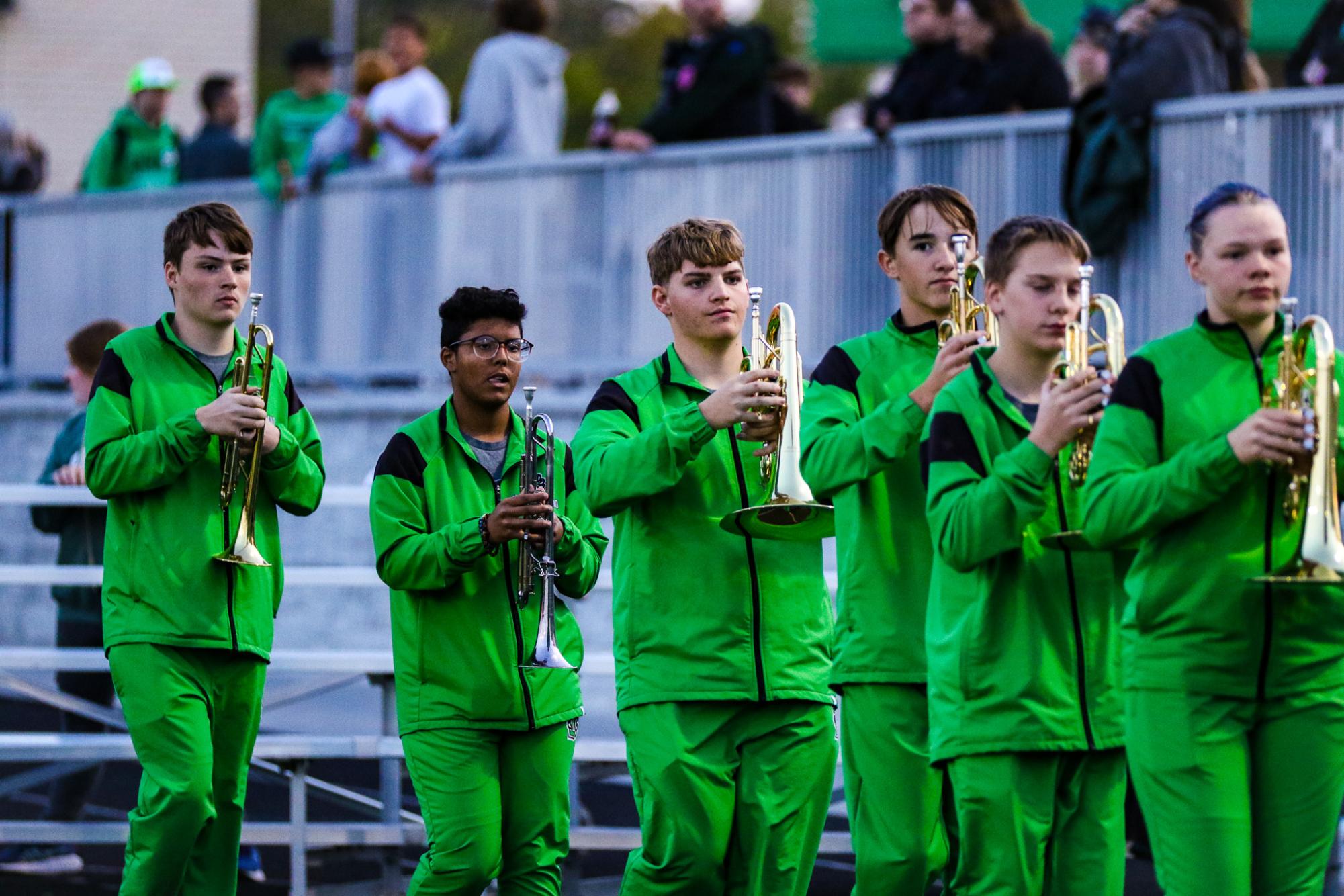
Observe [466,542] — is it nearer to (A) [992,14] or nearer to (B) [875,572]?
(B) [875,572]

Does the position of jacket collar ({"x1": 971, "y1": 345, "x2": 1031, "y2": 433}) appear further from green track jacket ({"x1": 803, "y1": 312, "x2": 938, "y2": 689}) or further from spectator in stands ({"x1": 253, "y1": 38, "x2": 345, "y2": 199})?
spectator in stands ({"x1": 253, "y1": 38, "x2": 345, "y2": 199})

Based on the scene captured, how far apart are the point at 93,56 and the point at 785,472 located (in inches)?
817

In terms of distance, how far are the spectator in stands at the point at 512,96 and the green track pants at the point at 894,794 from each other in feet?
23.5

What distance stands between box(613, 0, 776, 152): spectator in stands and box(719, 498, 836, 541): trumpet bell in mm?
6021

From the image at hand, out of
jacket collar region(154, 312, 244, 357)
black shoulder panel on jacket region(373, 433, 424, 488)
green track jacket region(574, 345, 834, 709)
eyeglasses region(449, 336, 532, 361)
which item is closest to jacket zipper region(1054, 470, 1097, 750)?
green track jacket region(574, 345, 834, 709)

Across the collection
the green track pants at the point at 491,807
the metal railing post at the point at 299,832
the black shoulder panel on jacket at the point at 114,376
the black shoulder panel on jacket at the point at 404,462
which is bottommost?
the metal railing post at the point at 299,832

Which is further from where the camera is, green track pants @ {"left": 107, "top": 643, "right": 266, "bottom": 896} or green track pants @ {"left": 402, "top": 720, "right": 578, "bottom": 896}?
green track pants @ {"left": 107, "top": 643, "right": 266, "bottom": 896}

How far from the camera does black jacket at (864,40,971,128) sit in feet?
38.0

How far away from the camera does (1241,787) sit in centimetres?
537

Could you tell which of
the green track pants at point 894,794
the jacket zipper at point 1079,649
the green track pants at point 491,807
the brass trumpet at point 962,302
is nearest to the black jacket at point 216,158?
the green track pants at point 491,807

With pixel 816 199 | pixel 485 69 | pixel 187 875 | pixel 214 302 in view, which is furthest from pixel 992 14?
pixel 187 875

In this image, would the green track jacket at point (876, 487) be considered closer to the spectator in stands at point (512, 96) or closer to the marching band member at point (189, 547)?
the marching band member at point (189, 547)

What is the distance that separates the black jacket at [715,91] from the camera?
39.9 feet

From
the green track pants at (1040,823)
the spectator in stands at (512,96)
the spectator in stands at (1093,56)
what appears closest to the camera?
the green track pants at (1040,823)
